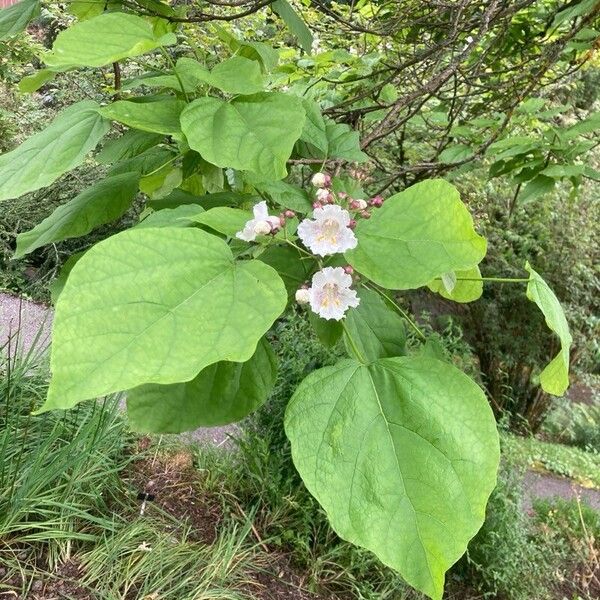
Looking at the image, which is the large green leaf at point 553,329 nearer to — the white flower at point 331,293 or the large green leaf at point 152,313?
the white flower at point 331,293

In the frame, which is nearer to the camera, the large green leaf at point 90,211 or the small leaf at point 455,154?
the large green leaf at point 90,211

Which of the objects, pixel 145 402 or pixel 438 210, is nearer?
pixel 438 210

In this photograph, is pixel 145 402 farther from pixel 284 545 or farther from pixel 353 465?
pixel 284 545

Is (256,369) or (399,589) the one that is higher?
(256,369)

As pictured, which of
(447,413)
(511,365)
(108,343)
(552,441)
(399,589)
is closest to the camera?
(108,343)

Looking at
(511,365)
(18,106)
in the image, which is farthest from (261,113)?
(18,106)

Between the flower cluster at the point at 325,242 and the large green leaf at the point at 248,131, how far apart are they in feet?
0.16

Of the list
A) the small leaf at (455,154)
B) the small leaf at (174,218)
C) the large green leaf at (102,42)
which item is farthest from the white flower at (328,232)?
the small leaf at (455,154)

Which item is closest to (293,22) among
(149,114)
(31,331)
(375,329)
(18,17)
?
(18,17)

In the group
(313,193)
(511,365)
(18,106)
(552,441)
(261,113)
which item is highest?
(261,113)

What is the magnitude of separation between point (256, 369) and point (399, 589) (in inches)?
101

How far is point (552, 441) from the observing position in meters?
8.17

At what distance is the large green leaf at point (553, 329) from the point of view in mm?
618

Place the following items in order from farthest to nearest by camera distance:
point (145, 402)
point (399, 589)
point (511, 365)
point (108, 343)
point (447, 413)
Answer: point (511, 365) → point (399, 589) → point (145, 402) → point (447, 413) → point (108, 343)
